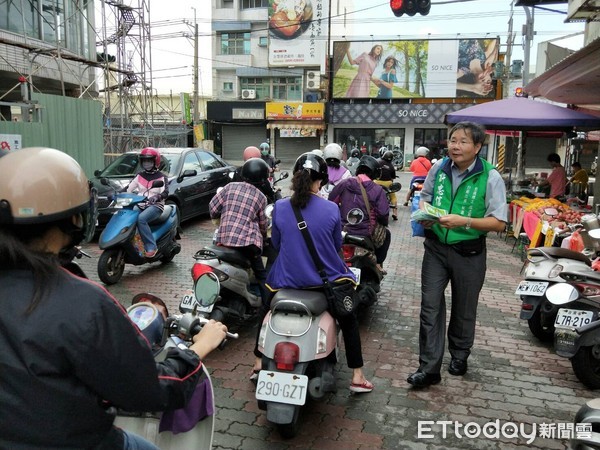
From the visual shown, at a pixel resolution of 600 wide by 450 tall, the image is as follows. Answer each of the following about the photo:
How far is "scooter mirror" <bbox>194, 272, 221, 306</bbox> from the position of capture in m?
2.33

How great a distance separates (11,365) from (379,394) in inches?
119

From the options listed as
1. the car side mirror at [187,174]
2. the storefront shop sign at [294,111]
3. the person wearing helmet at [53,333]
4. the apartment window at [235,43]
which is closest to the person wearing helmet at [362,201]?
the person wearing helmet at [53,333]

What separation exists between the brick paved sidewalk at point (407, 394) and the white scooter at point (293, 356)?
1.15ft

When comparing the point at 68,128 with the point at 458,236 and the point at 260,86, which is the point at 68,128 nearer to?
the point at 458,236

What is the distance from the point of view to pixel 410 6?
9727 mm

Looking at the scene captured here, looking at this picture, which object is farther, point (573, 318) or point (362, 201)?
point (362, 201)

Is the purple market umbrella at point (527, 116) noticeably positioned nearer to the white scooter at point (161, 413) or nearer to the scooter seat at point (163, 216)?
the scooter seat at point (163, 216)

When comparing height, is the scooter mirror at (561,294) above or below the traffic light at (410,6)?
below

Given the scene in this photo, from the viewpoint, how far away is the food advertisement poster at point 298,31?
35.2 m

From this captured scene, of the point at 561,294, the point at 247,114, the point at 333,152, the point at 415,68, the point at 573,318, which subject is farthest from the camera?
the point at 247,114

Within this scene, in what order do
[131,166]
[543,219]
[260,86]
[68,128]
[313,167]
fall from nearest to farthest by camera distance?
[313,167] → [543,219] → [131,166] → [68,128] → [260,86]

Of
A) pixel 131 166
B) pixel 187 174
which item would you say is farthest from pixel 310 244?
pixel 131 166

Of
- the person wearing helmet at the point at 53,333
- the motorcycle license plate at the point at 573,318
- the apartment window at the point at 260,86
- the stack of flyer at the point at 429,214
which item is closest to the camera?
the person wearing helmet at the point at 53,333

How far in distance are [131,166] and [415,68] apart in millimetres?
25988
